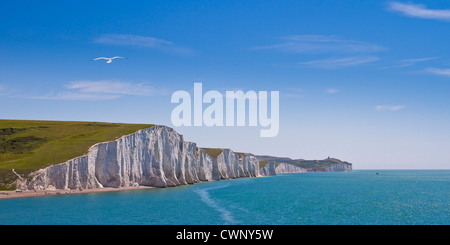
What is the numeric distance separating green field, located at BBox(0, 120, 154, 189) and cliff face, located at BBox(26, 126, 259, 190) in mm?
1965

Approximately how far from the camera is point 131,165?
80125mm

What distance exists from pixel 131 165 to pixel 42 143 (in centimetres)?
1852

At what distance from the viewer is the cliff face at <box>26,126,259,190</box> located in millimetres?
65938

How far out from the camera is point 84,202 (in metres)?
52.4

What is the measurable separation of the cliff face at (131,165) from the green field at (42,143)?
1965 millimetres

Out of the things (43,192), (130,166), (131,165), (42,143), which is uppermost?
(42,143)

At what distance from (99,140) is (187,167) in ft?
115

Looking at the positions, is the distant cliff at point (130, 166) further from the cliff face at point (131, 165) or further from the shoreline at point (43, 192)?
the shoreline at point (43, 192)

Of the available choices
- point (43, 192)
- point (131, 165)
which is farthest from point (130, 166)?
point (43, 192)

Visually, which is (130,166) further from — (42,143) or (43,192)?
(43,192)
